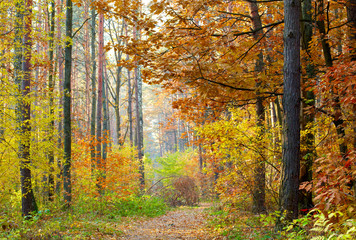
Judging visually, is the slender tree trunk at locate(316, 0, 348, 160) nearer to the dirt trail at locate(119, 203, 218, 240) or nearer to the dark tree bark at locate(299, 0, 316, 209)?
the dark tree bark at locate(299, 0, 316, 209)

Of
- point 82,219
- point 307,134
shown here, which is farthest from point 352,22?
point 82,219

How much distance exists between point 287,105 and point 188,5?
3.27 m

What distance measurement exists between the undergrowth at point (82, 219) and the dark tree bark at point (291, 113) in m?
4.41

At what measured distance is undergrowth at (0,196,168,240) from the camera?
18.5ft

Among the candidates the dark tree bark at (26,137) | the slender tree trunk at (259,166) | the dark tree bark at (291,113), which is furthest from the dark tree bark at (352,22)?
the dark tree bark at (26,137)

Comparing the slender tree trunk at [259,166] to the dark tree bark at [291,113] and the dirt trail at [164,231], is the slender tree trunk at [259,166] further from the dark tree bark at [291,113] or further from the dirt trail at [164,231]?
the dark tree bark at [291,113]

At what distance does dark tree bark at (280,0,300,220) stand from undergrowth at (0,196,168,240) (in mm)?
4411

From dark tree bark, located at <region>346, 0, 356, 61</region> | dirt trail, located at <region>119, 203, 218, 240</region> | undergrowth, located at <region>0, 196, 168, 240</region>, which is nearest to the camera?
dark tree bark, located at <region>346, 0, 356, 61</region>

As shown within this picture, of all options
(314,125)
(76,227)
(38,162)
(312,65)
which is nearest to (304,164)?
(314,125)

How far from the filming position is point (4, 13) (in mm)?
8609

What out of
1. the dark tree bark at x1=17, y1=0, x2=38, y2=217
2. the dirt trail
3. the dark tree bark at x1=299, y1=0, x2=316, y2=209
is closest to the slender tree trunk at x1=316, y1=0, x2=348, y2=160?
the dark tree bark at x1=299, y1=0, x2=316, y2=209

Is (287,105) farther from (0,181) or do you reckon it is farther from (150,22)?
(0,181)

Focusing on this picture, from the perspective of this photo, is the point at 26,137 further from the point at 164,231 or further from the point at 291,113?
the point at 291,113

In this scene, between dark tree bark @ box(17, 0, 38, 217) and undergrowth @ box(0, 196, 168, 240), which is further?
dark tree bark @ box(17, 0, 38, 217)
